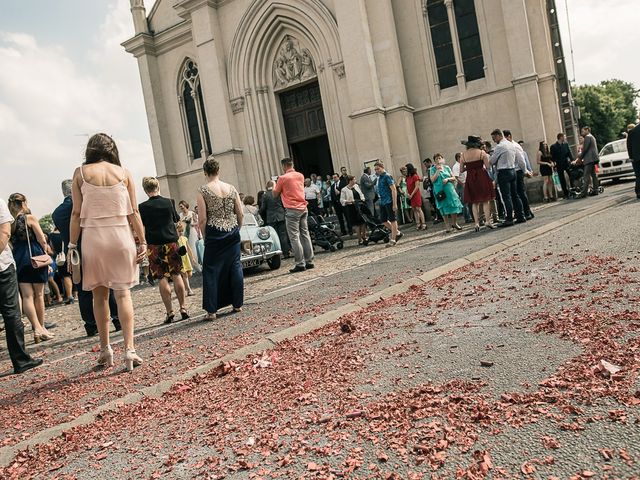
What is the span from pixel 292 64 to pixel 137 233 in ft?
68.0

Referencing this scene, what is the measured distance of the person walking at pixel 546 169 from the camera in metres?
16.9

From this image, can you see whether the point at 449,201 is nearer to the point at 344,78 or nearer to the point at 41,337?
the point at 41,337

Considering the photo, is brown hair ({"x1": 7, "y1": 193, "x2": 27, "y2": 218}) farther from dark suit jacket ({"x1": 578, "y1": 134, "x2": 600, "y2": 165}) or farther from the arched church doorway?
the arched church doorway

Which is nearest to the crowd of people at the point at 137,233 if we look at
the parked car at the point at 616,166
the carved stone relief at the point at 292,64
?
the parked car at the point at 616,166

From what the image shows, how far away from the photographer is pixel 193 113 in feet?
94.3

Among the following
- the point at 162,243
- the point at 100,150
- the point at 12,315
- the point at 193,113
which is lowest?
the point at 12,315

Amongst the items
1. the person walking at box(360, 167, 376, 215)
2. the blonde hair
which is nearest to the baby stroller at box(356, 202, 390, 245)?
the person walking at box(360, 167, 376, 215)

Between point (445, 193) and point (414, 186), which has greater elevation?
point (414, 186)

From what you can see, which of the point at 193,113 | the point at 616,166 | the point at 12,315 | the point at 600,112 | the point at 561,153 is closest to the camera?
the point at 12,315

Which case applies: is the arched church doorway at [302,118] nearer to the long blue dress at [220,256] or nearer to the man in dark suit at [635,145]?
the man in dark suit at [635,145]

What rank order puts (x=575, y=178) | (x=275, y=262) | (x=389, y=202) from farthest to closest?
(x=575, y=178)
(x=389, y=202)
(x=275, y=262)

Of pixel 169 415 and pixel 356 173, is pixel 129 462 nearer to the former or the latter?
pixel 169 415

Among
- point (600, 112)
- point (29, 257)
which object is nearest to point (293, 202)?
point (29, 257)

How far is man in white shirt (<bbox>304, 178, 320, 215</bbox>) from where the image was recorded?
17922 millimetres
